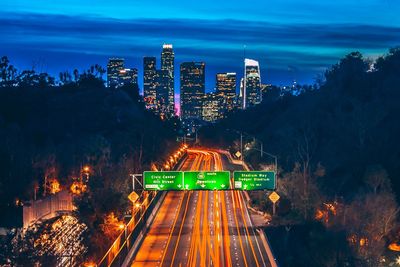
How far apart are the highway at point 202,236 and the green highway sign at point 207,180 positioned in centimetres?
374

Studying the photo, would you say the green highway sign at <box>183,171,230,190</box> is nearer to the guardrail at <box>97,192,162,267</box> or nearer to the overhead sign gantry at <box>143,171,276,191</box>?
the overhead sign gantry at <box>143,171,276,191</box>

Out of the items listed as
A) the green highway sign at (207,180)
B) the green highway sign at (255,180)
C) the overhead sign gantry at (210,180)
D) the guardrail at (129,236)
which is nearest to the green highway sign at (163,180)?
the overhead sign gantry at (210,180)

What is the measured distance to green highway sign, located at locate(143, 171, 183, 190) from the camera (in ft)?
155

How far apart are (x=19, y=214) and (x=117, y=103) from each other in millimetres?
80771

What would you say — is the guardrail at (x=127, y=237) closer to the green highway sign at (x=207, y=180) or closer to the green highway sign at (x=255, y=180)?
the green highway sign at (x=207, y=180)

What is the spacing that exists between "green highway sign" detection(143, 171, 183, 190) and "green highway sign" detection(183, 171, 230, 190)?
459mm

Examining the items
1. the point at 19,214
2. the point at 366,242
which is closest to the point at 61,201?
the point at 19,214

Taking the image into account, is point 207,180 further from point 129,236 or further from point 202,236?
point 129,236

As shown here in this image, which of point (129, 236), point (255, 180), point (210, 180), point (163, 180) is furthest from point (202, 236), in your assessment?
point (255, 180)

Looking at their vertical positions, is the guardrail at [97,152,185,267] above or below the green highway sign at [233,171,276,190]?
below

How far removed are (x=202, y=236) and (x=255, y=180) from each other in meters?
6.27

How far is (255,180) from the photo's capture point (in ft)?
156

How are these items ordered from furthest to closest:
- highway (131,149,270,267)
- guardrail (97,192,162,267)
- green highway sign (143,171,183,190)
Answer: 1. green highway sign (143,171,183,190)
2. highway (131,149,270,267)
3. guardrail (97,192,162,267)

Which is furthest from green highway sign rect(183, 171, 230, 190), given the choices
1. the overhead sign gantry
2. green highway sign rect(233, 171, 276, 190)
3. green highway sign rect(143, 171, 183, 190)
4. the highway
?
the highway
